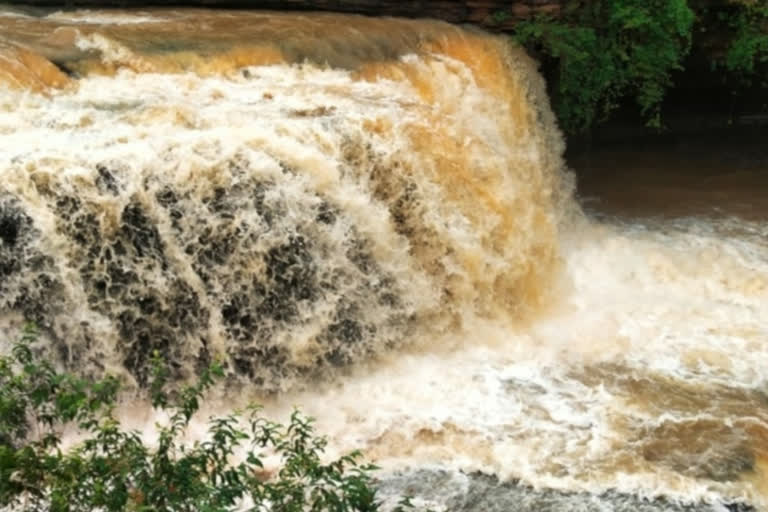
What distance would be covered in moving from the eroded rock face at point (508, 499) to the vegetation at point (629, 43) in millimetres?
4622

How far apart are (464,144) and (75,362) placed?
3250 mm

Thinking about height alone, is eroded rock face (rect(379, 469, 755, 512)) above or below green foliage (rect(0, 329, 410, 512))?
below

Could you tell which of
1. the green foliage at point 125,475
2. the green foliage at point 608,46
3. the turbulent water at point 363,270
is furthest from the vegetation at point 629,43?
the green foliage at point 125,475

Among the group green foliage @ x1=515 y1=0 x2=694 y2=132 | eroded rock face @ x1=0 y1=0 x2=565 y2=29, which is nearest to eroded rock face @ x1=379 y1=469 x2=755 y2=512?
green foliage @ x1=515 y1=0 x2=694 y2=132

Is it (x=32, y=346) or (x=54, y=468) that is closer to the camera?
(x=54, y=468)

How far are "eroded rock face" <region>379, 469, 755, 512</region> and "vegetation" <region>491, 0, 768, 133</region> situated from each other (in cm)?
462

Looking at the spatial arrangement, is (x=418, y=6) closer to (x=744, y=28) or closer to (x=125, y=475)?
(x=744, y=28)

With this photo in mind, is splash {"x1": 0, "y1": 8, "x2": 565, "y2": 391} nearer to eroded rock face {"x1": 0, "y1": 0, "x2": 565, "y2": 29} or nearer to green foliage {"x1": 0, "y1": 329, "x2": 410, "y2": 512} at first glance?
eroded rock face {"x1": 0, "y1": 0, "x2": 565, "y2": 29}

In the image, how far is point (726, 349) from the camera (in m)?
6.18

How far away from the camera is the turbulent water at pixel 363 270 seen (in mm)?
4773

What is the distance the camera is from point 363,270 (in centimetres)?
586

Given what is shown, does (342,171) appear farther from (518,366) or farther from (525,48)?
(525,48)

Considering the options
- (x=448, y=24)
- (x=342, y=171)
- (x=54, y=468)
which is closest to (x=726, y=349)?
(x=342, y=171)

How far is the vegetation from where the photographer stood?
321 inches
